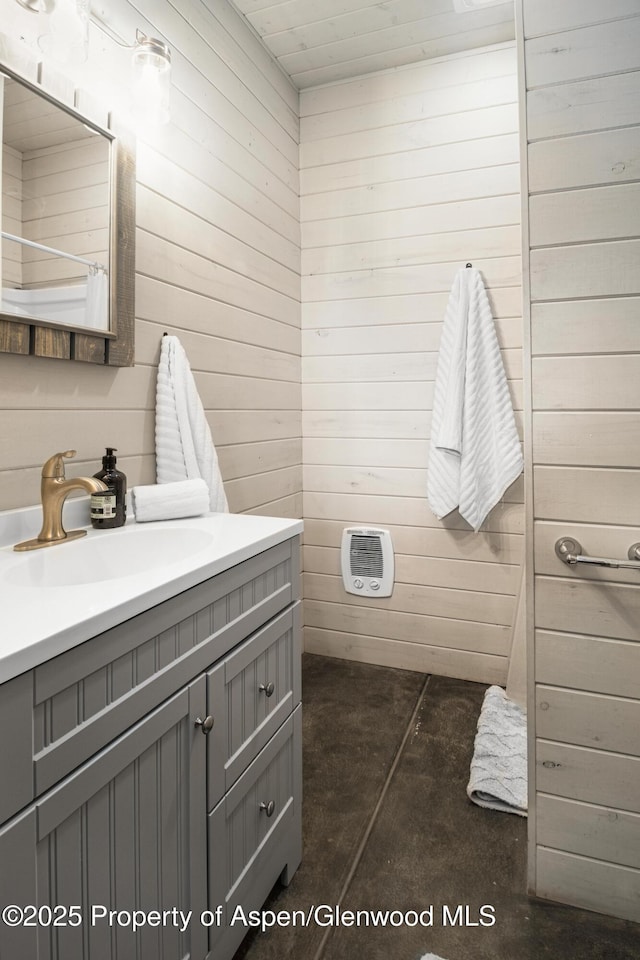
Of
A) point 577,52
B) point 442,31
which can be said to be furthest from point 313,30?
point 577,52

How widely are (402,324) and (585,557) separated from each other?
1.47m

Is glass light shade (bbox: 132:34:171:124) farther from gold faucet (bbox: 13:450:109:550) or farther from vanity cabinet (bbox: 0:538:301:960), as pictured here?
vanity cabinet (bbox: 0:538:301:960)

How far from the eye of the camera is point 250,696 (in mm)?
1144

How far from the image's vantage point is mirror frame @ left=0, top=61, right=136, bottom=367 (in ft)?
3.97

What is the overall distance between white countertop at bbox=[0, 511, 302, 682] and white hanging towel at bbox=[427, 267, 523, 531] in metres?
1.12

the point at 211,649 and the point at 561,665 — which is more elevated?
the point at 211,649

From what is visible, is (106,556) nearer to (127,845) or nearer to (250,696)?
(250,696)

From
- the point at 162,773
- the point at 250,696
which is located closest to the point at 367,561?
the point at 250,696

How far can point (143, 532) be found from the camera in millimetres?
1267

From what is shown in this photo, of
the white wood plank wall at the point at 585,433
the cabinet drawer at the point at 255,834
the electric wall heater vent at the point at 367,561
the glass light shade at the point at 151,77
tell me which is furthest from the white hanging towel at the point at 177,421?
the electric wall heater vent at the point at 367,561

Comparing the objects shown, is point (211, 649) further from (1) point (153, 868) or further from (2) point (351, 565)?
(2) point (351, 565)

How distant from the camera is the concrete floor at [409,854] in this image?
1.21m

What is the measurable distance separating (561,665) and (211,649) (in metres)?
0.78

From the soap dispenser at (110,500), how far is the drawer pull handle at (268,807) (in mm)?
685
